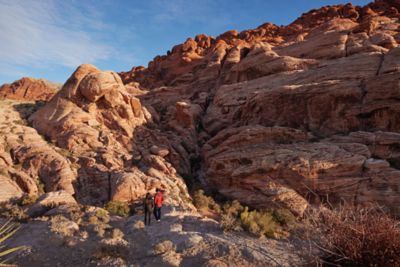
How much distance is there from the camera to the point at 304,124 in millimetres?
20859

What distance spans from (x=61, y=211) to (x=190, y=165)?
11.8 meters

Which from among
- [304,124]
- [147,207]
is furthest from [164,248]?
[304,124]

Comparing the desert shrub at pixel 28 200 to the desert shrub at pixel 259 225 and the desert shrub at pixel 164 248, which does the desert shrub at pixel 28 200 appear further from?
the desert shrub at pixel 259 225

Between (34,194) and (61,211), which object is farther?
(34,194)

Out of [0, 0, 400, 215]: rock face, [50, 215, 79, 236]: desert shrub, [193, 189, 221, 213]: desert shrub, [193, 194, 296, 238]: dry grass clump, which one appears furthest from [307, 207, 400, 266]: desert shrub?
[193, 189, 221, 213]: desert shrub

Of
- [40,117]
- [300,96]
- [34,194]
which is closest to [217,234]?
[34,194]

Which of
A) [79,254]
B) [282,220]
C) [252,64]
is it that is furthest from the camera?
[252,64]

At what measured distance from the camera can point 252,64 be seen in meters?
30.7

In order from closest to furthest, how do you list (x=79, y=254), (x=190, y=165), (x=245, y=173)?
(x=79, y=254) < (x=245, y=173) < (x=190, y=165)

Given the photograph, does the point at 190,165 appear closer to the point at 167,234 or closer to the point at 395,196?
the point at 167,234

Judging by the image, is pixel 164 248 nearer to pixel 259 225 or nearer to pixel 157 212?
pixel 157 212

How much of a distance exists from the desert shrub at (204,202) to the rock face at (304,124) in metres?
1.54

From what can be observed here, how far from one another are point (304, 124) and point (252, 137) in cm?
410

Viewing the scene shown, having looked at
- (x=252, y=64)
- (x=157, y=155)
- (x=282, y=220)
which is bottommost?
(x=282, y=220)
